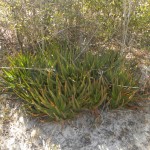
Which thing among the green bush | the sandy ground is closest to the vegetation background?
the green bush

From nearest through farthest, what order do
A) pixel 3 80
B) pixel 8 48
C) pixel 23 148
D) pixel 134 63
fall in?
pixel 23 148
pixel 3 80
pixel 134 63
pixel 8 48

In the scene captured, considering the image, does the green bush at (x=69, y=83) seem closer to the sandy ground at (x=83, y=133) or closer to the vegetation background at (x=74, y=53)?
the vegetation background at (x=74, y=53)

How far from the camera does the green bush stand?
327 centimetres

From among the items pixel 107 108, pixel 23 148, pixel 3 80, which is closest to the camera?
pixel 23 148

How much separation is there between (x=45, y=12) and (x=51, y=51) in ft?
2.16

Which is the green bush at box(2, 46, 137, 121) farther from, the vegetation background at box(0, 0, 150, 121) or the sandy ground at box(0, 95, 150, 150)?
the sandy ground at box(0, 95, 150, 150)

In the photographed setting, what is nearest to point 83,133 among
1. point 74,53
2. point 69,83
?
point 69,83

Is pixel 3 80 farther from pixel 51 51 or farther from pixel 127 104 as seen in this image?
pixel 127 104

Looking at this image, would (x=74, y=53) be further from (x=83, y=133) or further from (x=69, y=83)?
(x=83, y=133)

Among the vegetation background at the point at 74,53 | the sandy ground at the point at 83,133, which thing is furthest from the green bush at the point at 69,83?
the sandy ground at the point at 83,133

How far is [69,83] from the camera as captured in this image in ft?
11.2

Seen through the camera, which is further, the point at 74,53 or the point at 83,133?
the point at 74,53

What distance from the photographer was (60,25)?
4066 millimetres

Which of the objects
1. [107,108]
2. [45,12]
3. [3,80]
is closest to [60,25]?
[45,12]
